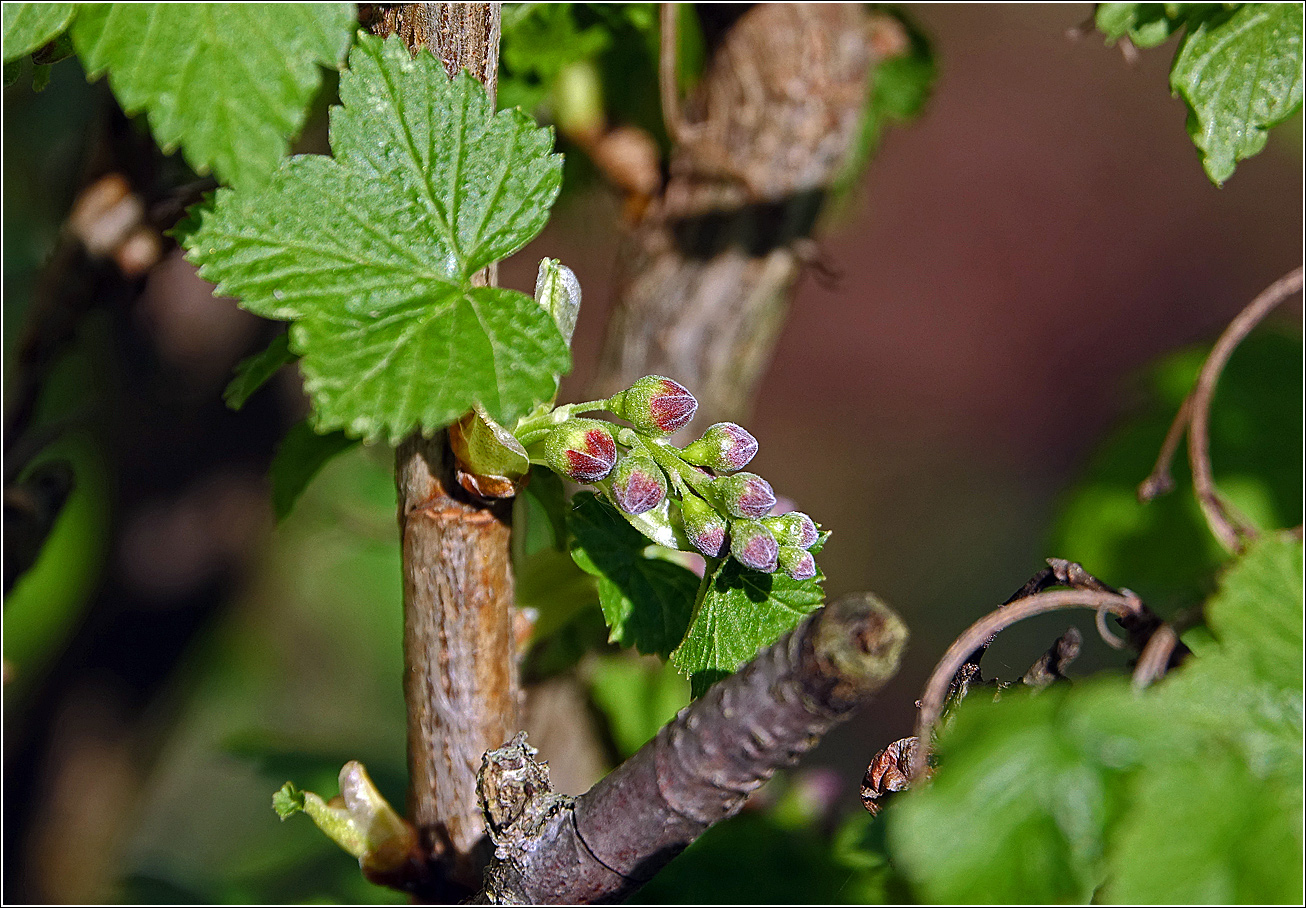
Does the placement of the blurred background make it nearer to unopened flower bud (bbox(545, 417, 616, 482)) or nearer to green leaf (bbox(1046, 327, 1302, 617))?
green leaf (bbox(1046, 327, 1302, 617))

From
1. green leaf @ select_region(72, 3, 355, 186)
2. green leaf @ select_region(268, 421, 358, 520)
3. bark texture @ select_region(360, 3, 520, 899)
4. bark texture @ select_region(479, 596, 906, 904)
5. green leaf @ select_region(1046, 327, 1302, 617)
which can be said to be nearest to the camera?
bark texture @ select_region(479, 596, 906, 904)

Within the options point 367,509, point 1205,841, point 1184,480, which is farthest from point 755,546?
point 367,509

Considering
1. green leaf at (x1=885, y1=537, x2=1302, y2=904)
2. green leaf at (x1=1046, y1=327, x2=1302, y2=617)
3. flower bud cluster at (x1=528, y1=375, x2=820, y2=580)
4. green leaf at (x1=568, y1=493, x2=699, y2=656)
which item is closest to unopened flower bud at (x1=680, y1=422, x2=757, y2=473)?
flower bud cluster at (x1=528, y1=375, x2=820, y2=580)

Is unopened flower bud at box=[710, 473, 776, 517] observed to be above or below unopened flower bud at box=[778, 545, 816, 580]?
above

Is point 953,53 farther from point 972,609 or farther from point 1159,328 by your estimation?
point 972,609

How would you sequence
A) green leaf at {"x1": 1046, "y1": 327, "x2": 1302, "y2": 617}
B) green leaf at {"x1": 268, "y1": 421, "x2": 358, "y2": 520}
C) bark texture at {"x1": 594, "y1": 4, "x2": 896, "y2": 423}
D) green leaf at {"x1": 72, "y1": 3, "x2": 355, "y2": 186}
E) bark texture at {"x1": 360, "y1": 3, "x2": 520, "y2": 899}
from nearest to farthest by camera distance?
green leaf at {"x1": 72, "y1": 3, "x2": 355, "y2": 186}, bark texture at {"x1": 360, "y1": 3, "x2": 520, "y2": 899}, green leaf at {"x1": 268, "y1": 421, "x2": 358, "y2": 520}, bark texture at {"x1": 594, "y1": 4, "x2": 896, "y2": 423}, green leaf at {"x1": 1046, "y1": 327, "x2": 1302, "y2": 617}

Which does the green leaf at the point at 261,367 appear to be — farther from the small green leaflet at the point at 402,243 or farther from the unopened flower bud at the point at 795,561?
the unopened flower bud at the point at 795,561

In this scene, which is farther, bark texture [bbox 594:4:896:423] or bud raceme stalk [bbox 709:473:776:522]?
bark texture [bbox 594:4:896:423]

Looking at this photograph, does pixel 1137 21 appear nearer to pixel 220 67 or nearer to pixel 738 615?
pixel 738 615
